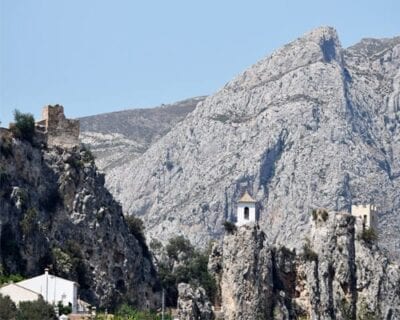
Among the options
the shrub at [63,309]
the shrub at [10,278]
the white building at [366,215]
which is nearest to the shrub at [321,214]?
the white building at [366,215]

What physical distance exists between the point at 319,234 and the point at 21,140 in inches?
1018

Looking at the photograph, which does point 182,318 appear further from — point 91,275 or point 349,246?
point 349,246

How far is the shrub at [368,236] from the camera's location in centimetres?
12525

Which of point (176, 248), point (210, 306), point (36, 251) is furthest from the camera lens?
point (176, 248)

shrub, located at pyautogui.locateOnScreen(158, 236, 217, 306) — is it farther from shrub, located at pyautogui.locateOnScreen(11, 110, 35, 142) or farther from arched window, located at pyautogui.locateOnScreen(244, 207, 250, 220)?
shrub, located at pyautogui.locateOnScreen(11, 110, 35, 142)

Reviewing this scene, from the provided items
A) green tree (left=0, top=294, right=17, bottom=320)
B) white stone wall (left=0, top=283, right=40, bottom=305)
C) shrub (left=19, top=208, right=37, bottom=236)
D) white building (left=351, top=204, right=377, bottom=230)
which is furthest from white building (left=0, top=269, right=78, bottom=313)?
white building (left=351, top=204, right=377, bottom=230)

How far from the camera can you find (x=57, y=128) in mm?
117062

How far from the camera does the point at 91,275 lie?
368ft

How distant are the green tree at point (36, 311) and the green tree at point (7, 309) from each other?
35cm

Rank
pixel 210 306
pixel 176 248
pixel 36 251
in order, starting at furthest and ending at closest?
pixel 176 248
pixel 210 306
pixel 36 251

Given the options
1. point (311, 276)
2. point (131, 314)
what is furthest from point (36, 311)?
point (311, 276)

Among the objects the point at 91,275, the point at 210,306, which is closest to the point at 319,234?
the point at 210,306

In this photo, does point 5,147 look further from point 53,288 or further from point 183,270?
point 183,270

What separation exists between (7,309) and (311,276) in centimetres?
3688
